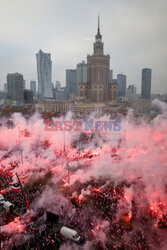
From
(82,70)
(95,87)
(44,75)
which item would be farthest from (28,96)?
(95,87)

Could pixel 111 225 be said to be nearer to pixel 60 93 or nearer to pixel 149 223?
pixel 149 223

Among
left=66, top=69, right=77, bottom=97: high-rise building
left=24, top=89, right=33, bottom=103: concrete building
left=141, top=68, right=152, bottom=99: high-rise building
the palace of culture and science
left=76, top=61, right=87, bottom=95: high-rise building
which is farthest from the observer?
left=66, top=69, right=77, bottom=97: high-rise building

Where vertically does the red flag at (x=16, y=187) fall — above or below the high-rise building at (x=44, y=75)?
below

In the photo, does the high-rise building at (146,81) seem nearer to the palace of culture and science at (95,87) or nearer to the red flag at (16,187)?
the palace of culture and science at (95,87)

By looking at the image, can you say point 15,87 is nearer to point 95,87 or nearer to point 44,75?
point 44,75

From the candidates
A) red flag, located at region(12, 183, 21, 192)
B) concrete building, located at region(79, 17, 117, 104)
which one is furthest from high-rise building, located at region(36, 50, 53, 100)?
red flag, located at region(12, 183, 21, 192)

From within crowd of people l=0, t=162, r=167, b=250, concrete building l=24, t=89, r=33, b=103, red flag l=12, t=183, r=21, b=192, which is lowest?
crowd of people l=0, t=162, r=167, b=250

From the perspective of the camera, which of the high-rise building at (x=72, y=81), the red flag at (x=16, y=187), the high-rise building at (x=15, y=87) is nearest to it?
the red flag at (x=16, y=187)

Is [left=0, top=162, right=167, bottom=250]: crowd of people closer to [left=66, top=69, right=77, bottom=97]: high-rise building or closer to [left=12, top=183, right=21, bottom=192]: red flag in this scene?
[left=12, top=183, right=21, bottom=192]: red flag

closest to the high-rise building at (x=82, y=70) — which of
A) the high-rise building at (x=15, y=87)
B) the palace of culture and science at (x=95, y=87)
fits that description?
the high-rise building at (x=15, y=87)
